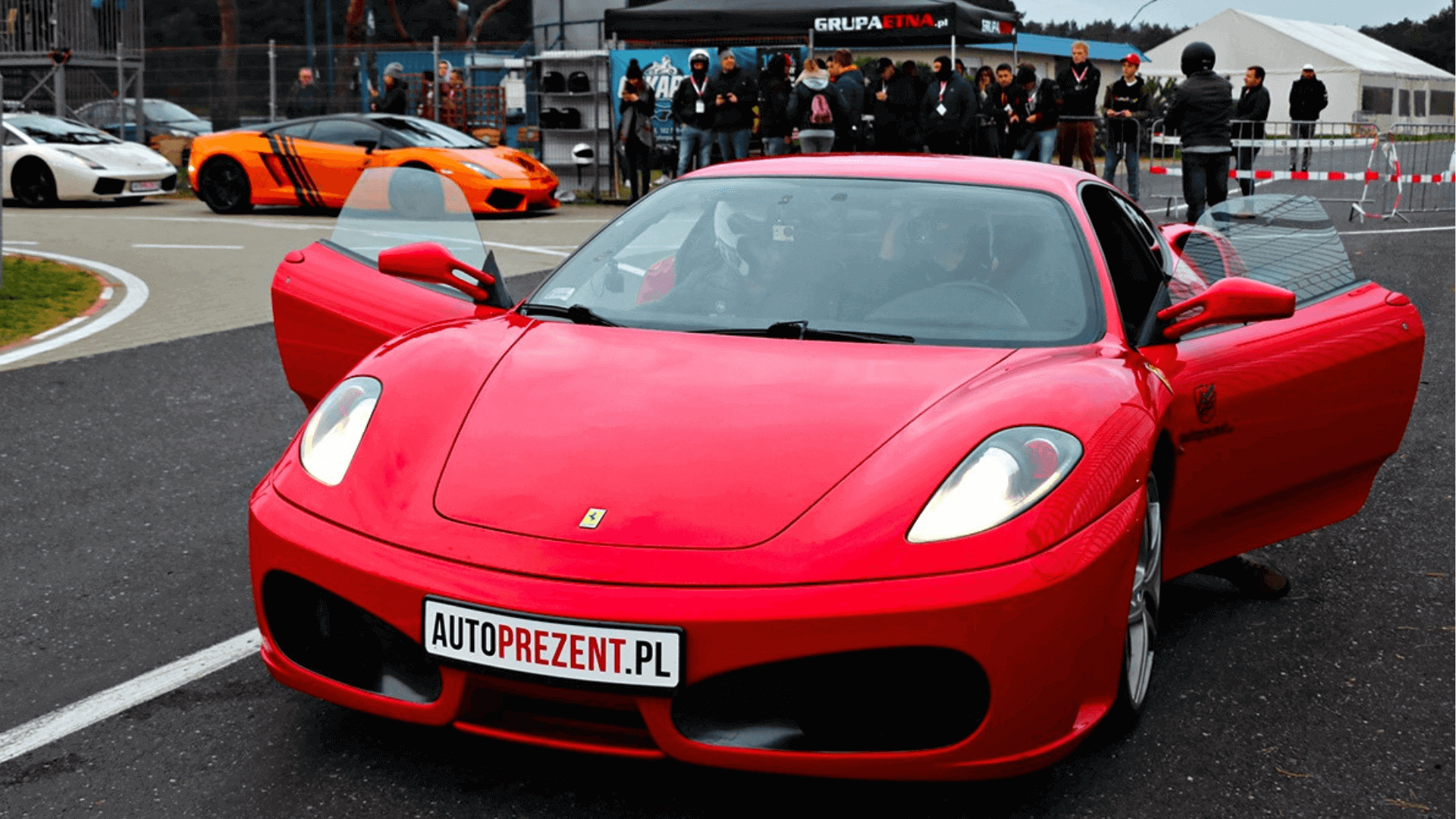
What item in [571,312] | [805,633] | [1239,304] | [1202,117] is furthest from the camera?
[1202,117]

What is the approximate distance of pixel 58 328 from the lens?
9031 mm

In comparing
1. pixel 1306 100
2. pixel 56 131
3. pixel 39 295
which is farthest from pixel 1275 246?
pixel 56 131

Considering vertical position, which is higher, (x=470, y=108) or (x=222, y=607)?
(x=470, y=108)

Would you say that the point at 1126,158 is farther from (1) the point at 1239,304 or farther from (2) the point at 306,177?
(1) the point at 1239,304

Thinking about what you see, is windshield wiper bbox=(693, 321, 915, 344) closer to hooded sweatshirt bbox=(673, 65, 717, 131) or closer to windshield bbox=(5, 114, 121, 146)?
hooded sweatshirt bbox=(673, 65, 717, 131)

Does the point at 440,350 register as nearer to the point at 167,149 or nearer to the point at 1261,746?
the point at 1261,746

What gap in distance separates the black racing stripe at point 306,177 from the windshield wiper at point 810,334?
15.0 meters

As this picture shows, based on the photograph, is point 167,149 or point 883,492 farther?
point 167,149

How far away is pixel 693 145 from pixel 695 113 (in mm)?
363

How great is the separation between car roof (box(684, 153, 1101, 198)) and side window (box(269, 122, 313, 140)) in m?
14.4

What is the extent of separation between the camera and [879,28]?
1883 centimetres

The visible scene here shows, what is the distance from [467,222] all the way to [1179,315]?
2202 millimetres

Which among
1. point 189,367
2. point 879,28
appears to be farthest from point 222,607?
point 879,28

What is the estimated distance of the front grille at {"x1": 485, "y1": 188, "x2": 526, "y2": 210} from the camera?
16922 millimetres
